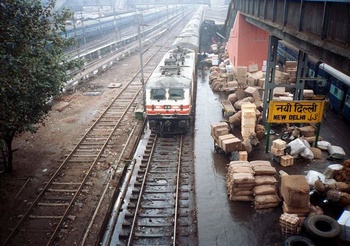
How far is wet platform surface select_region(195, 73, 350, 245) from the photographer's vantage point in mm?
10234

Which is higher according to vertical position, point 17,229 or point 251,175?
point 251,175

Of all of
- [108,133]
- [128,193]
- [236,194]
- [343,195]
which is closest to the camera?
[343,195]

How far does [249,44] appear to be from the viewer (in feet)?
88.7

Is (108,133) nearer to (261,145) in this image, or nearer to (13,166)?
(13,166)

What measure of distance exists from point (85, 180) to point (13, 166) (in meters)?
3.88

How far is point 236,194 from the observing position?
11883mm

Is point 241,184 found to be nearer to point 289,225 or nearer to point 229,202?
point 229,202

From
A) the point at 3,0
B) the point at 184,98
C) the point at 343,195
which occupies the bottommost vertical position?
the point at 343,195

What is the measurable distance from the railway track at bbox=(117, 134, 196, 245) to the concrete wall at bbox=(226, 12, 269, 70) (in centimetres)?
1351

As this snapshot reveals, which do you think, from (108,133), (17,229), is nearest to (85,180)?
(17,229)

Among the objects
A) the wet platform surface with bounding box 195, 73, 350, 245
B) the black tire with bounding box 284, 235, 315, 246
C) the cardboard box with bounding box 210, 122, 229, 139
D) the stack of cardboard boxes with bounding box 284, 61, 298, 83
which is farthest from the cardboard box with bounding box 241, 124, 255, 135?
the stack of cardboard boxes with bounding box 284, 61, 298, 83

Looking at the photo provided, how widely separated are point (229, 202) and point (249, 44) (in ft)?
60.4

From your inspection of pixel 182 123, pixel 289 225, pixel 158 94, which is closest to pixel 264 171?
pixel 289 225

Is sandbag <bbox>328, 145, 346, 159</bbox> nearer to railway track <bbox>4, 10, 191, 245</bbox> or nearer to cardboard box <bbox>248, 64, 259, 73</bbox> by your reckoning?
railway track <bbox>4, 10, 191, 245</bbox>
